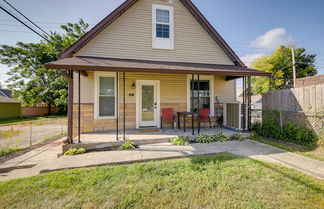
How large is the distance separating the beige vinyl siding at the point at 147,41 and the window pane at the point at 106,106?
1.96 meters

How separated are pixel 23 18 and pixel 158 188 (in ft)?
27.5

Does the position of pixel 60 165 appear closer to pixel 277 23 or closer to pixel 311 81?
pixel 277 23

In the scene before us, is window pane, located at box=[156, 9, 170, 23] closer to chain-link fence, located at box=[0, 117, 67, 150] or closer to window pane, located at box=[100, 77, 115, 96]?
window pane, located at box=[100, 77, 115, 96]

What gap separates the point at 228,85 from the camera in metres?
7.95

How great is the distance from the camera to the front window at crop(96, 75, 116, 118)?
6.43 metres

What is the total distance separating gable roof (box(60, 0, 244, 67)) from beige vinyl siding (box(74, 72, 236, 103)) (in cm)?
109

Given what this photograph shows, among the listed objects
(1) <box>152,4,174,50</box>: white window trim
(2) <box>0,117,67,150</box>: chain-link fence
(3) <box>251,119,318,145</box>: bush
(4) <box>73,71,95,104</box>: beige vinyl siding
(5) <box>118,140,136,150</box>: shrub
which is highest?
(1) <box>152,4,174,50</box>: white window trim

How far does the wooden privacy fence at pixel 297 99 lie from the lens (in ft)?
16.5

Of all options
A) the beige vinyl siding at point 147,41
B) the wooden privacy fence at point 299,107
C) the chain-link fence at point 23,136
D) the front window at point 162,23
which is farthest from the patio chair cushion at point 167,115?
the chain-link fence at point 23,136

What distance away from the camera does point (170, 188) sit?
2.61m

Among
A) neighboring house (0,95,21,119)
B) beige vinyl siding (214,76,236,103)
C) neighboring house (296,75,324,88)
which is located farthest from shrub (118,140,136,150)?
neighboring house (0,95,21,119)

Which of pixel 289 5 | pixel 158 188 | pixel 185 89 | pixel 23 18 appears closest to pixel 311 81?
pixel 289 5

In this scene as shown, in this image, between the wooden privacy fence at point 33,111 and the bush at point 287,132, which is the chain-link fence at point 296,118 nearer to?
the bush at point 287,132

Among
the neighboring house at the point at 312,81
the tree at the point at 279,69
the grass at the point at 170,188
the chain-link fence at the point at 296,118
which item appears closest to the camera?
the grass at the point at 170,188
